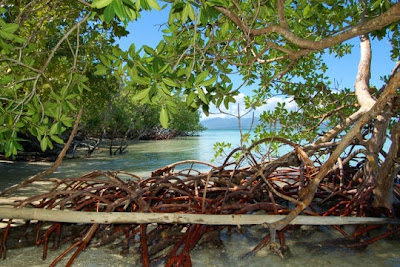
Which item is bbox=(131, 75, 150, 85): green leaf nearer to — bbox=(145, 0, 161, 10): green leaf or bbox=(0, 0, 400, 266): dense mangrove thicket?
bbox=(0, 0, 400, 266): dense mangrove thicket

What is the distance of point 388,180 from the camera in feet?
7.38

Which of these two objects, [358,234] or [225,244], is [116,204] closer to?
[225,244]

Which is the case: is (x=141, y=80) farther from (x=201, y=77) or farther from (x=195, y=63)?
(x=195, y=63)

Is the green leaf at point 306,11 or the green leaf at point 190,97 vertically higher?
the green leaf at point 306,11

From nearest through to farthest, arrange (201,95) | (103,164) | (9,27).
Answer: (201,95) → (9,27) → (103,164)

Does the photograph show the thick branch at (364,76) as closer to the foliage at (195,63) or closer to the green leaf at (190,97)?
the foliage at (195,63)

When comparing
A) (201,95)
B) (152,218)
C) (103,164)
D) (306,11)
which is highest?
(306,11)

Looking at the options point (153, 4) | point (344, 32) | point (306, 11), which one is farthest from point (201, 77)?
point (306, 11)

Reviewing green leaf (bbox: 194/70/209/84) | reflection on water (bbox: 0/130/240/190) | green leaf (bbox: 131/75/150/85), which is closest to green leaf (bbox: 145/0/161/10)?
green leaf (bbox: 131/75/150/85)

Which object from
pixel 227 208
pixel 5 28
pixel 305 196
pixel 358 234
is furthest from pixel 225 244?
pixel 5 28

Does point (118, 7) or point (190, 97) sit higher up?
point (118, 7)

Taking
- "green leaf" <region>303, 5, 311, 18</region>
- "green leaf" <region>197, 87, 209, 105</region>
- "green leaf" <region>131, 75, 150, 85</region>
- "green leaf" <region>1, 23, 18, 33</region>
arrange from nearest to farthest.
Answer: "green leaf" <region>131, 75, 150, 85</region> < "green leaf" <region>197, 87, 209, 105</region> < "green leaf" <region>1, 23, 18, 33</region> < "green leaf" <region>303, 5, 311, 18</region>

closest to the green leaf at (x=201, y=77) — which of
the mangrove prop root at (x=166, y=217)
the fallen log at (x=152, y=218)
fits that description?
the mangrove prop root at (x=166, y=217)

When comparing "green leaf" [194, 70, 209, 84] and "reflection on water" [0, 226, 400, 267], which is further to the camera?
"reflection on water" [0, 226, 400, 267]
